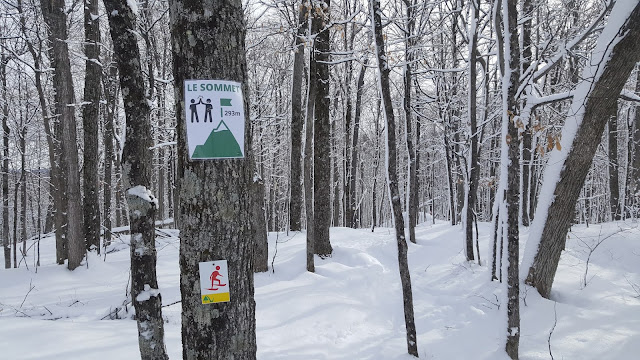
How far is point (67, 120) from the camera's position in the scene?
8742 millimetres

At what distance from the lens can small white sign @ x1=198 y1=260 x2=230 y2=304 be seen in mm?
1875

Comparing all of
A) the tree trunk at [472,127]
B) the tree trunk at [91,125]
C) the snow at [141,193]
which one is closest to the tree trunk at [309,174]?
the tree trunk at [472,127]

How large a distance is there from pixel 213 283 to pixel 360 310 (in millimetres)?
4597

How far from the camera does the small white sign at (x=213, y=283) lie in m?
1.88

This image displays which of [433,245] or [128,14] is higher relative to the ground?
[128,14]

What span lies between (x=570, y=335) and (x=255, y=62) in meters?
14.7

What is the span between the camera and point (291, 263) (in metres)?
7.89

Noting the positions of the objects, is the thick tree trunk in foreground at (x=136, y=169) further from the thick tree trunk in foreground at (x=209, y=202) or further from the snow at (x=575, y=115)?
the snow at (x=575, y=115)

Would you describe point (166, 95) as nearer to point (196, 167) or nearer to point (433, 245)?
point (433, 245)

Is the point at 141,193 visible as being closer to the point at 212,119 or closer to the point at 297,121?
the point at 212,119

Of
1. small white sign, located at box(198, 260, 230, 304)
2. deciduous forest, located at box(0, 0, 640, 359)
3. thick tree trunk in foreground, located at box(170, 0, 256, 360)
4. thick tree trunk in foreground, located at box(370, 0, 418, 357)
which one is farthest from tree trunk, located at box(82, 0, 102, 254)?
small white sign, located at box(198, 260, 230, 304)

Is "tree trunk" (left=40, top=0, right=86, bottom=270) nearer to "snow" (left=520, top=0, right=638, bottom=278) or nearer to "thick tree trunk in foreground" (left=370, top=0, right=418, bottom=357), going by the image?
"thick tree trunk in foreground" (left=370, top=0, right=418, bottom=357)

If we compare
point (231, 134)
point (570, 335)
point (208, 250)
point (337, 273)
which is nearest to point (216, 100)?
point (231, 134)

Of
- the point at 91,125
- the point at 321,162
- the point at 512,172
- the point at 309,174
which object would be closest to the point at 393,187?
the point at 512,172
